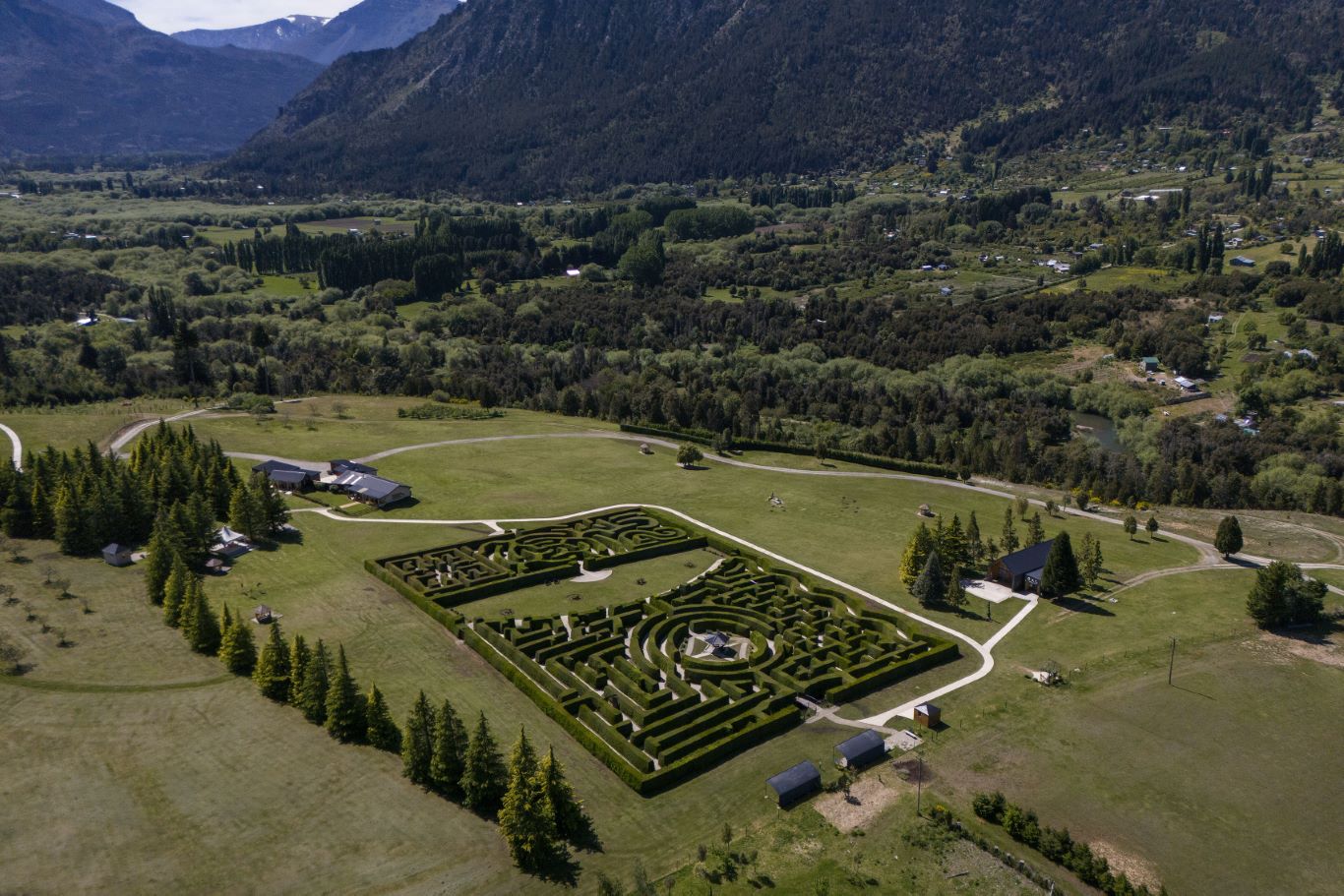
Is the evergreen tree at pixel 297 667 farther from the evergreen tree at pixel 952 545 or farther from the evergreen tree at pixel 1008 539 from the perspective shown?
the evergreen tree at pixel 1008 539

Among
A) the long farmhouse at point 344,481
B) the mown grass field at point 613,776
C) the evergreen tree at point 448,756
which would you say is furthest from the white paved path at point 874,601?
the evergreen tree at point 448,756

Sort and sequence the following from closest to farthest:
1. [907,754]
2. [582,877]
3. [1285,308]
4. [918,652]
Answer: [582,877] < [907,754] < [918,652] < [1285,308]

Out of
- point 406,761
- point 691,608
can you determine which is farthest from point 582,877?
point 691,608

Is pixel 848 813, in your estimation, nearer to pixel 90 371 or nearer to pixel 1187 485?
pixel 1187 485

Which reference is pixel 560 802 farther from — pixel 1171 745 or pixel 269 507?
pixel 269 507

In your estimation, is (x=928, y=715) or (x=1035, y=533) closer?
(x=928, y=715)

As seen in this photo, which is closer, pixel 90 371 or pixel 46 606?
pixel 46 606

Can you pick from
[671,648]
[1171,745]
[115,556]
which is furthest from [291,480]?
[1171,745]
